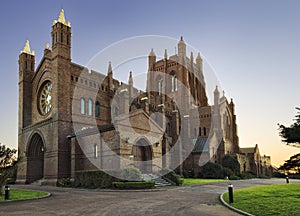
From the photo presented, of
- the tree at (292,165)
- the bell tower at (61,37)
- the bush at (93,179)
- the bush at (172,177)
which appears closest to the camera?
the tree at (292,165)

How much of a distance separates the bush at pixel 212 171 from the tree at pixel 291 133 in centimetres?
3184

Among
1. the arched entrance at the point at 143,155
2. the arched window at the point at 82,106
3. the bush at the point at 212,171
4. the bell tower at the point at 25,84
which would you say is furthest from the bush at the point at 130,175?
the bush at the point at 212,171

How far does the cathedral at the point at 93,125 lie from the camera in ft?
96.7

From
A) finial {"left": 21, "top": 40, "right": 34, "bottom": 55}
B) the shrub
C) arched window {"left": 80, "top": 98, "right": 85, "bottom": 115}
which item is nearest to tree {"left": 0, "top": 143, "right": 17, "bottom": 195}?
arched window {"left": 80, "top": 98, "right": 85, "bottom": 115}

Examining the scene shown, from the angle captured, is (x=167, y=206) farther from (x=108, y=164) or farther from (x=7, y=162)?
(x=108, y=164)

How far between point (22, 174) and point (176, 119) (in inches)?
1045

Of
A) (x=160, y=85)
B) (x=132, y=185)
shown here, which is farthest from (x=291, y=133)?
(x=160, y=85)

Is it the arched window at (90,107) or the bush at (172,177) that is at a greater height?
the arched window at (90,107)

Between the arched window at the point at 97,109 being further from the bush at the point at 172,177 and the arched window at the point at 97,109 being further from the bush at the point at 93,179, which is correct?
the bush at the point at 172,177

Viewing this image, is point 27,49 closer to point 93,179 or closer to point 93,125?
point 93,125

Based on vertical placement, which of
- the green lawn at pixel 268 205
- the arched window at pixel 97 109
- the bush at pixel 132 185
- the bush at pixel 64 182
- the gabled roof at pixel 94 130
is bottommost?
the bush at pixel 64 182

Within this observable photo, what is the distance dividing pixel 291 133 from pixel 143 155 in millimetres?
21519

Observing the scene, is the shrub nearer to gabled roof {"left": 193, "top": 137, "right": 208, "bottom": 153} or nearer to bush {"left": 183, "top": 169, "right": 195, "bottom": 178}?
gabled roof {"left": 193, "top": 137, "right": 208, "bottom": 153}

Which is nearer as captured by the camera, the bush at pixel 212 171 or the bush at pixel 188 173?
the bush at pixel 212 171
